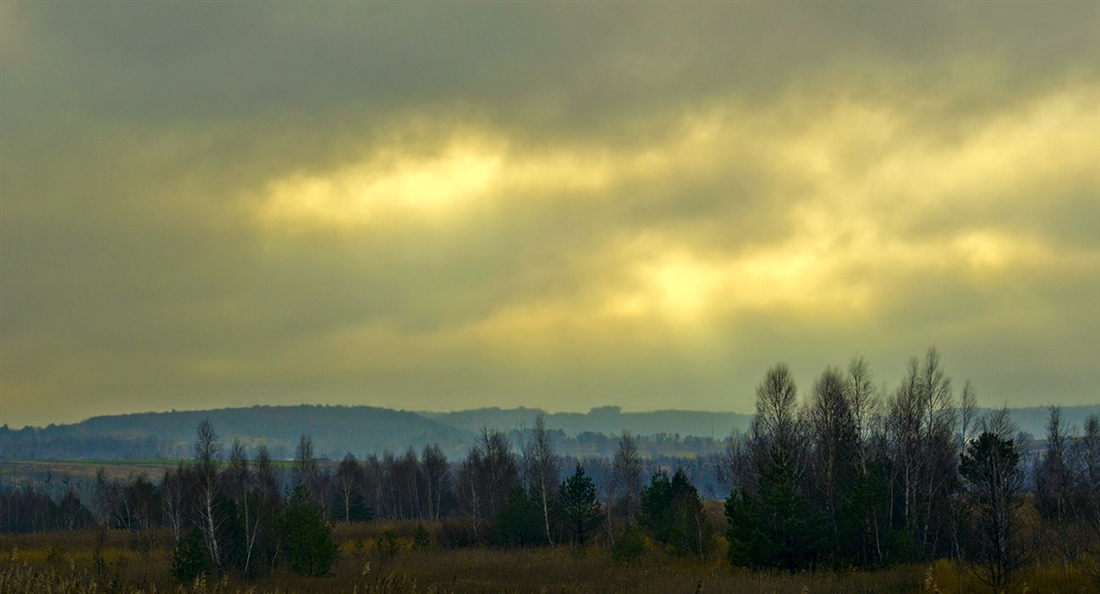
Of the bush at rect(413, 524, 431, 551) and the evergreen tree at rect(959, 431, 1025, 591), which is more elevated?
the evergreen tree at rect(959, 431, 1025, 591)

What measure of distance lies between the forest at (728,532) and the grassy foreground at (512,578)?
0.17 meters

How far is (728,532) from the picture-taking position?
112 ft

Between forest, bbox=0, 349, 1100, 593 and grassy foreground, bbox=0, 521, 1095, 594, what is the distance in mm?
171

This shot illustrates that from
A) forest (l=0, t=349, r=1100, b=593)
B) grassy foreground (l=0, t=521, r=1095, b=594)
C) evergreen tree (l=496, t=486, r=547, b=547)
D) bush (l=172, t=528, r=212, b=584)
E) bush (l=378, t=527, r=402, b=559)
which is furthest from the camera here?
evergreen tree (l=496, t=486, r=547, b=547)

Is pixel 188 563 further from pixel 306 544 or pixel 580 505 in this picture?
pixel 580 505

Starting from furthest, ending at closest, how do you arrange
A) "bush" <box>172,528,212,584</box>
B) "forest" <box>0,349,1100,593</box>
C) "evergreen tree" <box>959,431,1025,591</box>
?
"bush" <box>172,528,212,584</box> → "forest" <box>0,349,1100,593</box> → "evergreen tree" <box>959,431,1025,591</box>

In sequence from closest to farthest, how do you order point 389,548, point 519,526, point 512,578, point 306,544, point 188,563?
1. point 188,563
2. point 306,544
3. point 512,578
4. point 389,548
5. point 519,526

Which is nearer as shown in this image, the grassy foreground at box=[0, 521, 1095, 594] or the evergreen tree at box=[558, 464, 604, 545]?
the grassy foreground at box=[0, 521, 1095, 594]

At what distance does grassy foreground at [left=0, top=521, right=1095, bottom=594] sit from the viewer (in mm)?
19406

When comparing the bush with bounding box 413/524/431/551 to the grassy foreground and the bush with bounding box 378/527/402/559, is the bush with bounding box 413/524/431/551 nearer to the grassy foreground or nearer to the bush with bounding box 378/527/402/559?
the grassy foreground

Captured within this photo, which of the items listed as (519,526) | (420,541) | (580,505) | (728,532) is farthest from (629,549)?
(519,526)

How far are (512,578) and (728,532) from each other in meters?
9.69

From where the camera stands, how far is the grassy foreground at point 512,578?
19.4 metres

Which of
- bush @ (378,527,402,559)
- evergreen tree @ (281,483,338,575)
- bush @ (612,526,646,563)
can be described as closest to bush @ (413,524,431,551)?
bush @ (378,527,402,559)
